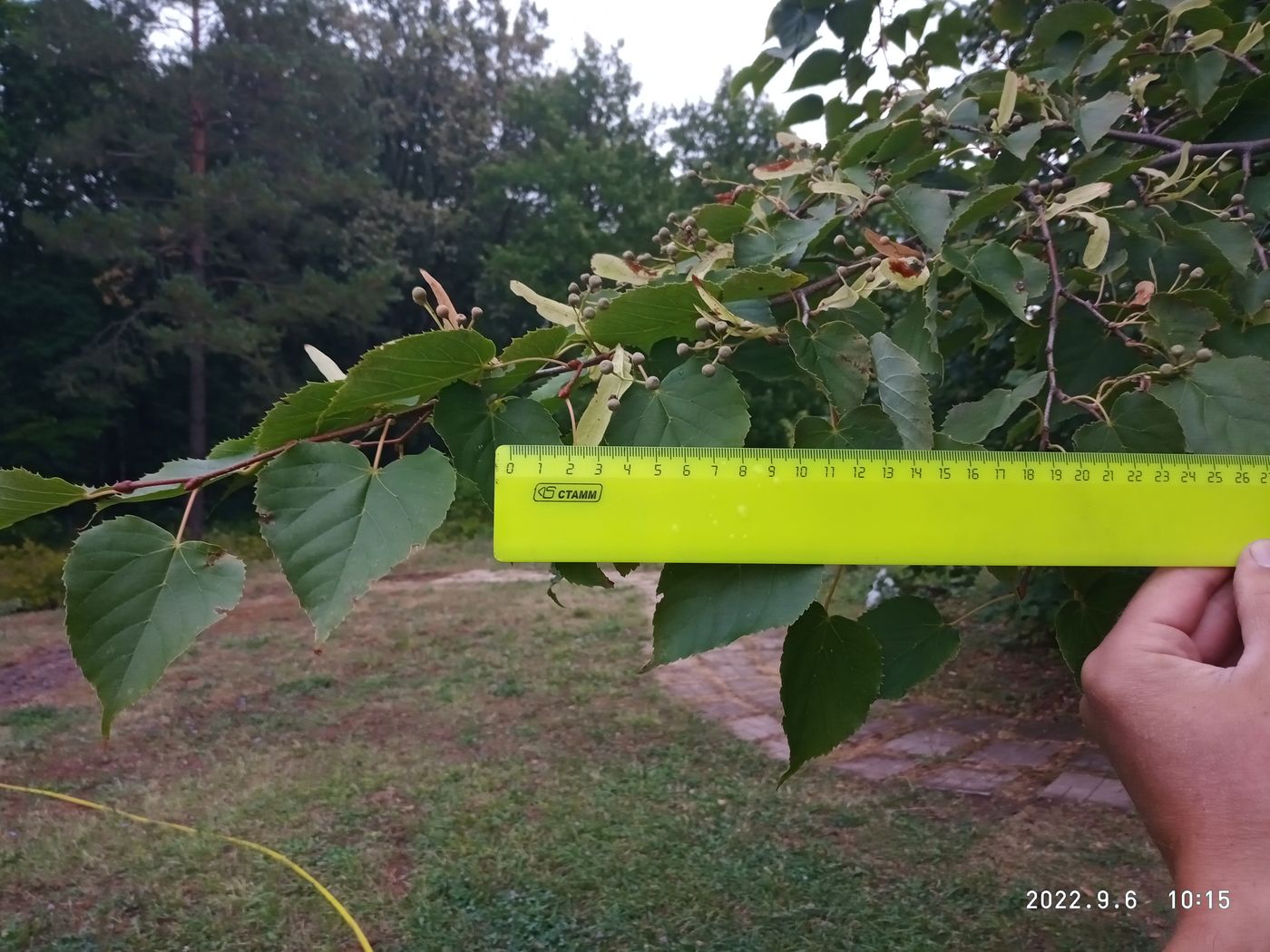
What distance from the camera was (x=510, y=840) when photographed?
3.36 m

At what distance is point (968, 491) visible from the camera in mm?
980

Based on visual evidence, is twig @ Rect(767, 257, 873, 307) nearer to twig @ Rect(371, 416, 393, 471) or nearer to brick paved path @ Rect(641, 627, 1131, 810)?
twig @ Rect(371, 416, 393, 471)

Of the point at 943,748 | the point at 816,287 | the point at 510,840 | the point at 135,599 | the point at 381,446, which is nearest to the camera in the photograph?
the point at 135,599

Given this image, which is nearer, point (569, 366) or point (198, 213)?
point (569, 366)

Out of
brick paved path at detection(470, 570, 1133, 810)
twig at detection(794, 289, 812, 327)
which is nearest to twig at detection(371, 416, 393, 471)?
twig at detection(794, 289, 812, 327)

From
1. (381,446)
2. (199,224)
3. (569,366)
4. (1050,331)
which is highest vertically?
(199,224)

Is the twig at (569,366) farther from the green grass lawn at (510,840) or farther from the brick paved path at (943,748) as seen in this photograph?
the brick paved path at (943,748)

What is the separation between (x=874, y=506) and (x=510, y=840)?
2.88 metres

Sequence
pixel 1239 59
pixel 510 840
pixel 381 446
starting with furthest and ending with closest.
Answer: pixel 510 840
pixel 1239 59
pixel 381 446

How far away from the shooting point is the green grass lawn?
2.81 meters

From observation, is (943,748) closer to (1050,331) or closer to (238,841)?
(238,841)

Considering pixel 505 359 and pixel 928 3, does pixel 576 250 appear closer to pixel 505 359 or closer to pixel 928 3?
pixel 928 3

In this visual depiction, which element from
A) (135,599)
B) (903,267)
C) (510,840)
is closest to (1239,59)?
(903,267)

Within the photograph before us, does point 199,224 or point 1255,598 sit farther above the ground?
point 199,224
